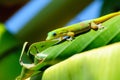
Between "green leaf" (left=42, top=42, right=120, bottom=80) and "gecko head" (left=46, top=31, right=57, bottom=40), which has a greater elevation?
"green leaf" (left=42, top=42, right=120, bottom=80)

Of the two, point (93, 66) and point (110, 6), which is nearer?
point (93, 66)

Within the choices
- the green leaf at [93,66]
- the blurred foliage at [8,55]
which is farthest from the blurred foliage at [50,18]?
the green leaf at [93,66]

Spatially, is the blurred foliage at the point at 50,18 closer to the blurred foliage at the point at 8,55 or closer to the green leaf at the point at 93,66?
the blurred foliage at the point at 8,55

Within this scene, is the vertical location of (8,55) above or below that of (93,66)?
below

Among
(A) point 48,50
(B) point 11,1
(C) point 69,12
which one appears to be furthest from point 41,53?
(B) point 11,1

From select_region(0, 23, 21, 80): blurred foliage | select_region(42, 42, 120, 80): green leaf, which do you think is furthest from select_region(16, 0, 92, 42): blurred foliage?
select_region(42, 42, 120, 80): green leaf

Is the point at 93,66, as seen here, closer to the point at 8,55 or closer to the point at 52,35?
the point at 52,35

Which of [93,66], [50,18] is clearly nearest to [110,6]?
[50,18]

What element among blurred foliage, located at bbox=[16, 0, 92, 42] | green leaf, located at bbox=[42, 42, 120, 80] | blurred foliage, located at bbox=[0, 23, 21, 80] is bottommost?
blurred foliage, located at bbox=[0, 23, 21, 80]

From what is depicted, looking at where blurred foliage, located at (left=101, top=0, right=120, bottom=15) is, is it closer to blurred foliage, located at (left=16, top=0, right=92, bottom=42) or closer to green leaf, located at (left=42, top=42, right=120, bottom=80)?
blurred foliage, located at (left=16, top=0, right=92, bottom=42)
